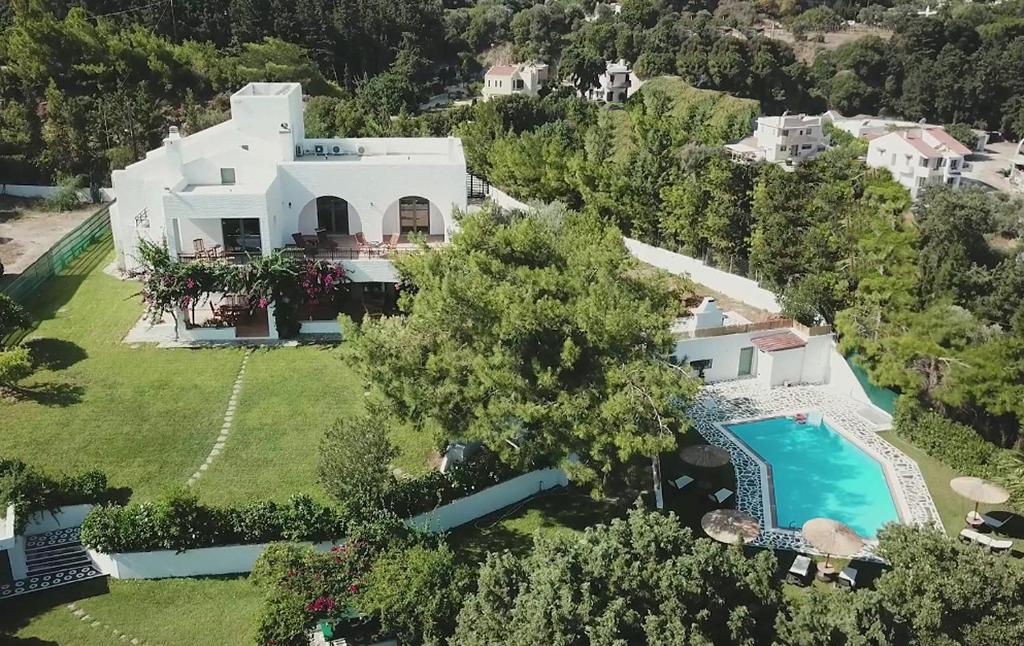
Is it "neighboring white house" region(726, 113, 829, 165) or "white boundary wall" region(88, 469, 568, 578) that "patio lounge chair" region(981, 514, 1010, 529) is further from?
"neighboring white house" region(726, 113, 829, 165)

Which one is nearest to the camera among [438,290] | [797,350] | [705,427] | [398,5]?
[438,290]

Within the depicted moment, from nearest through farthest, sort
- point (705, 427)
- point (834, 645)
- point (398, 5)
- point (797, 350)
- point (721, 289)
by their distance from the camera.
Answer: point (834, 645) → point (705, 427) → point (797, 350) → point (721, 289) → point (398, 5)

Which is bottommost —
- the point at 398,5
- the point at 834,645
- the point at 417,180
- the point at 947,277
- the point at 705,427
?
the point at 705,427

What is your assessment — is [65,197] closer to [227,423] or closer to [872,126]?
[227,423]

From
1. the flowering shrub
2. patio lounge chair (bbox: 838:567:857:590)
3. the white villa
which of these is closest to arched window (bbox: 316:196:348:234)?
the white villa

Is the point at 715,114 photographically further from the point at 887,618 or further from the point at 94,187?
the point at 887,618

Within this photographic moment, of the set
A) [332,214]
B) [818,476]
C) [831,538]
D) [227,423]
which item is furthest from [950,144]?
[227,423]

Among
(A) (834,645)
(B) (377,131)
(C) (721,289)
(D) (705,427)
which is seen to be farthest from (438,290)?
(B) (377,131)

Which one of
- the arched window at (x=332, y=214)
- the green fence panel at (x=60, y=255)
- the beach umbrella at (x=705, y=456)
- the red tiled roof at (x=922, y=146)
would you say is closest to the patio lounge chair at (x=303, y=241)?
the arched window at (x=332, y=214)
